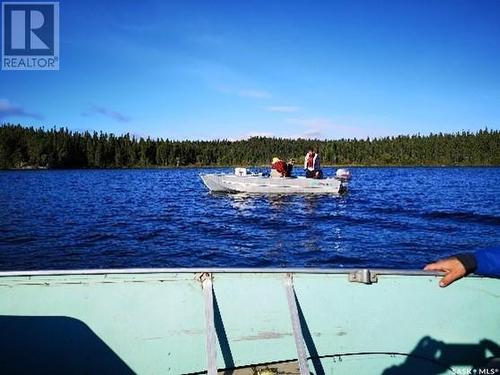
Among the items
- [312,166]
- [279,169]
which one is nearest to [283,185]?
[279,169]

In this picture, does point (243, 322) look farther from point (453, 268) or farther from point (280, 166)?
point (280, 166)

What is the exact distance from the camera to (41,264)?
12.0 metres

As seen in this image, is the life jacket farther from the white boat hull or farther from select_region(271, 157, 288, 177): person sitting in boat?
the white boat hull

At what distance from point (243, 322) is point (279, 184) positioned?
24819 mm

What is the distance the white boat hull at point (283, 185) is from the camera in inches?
1142

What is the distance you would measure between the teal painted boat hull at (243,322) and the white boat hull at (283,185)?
24067 mm

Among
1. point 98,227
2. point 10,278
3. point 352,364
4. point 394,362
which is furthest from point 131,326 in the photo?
point 98,227

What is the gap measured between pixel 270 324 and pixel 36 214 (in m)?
22.3

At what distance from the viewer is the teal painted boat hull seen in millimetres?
4406

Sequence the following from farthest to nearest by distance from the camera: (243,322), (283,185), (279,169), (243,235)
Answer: (279,169), (283,185), (243,235), (243,322)

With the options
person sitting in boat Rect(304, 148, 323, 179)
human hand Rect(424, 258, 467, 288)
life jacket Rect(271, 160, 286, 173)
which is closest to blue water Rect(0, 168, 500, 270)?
life jacket Rect(271, 160, 286, 173)

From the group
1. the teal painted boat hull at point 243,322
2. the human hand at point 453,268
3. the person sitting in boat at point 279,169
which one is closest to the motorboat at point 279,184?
the person sitting in boat at point 279,169

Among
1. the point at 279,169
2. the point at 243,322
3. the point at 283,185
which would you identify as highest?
the point at 279,169

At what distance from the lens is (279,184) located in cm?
2931
